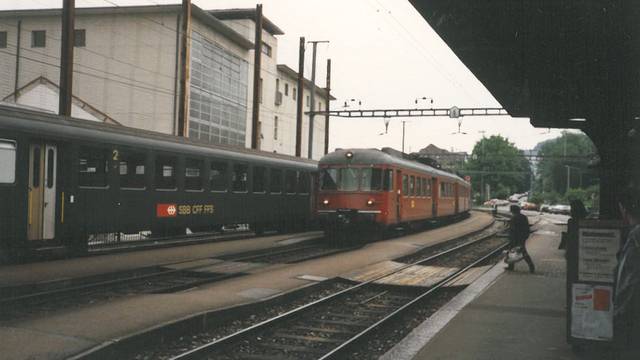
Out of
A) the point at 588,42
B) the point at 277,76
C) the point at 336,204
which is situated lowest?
the point at 336,204

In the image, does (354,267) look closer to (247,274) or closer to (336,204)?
(247,274)

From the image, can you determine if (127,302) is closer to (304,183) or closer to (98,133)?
(98,133)

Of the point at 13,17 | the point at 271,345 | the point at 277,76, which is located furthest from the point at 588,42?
the point at 277,76

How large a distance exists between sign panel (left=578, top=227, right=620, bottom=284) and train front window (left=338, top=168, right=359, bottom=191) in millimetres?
13202

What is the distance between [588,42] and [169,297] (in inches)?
256

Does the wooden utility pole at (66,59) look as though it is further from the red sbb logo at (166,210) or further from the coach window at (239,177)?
the coach window at (239,177)

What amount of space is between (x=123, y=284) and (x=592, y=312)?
24.8 ft

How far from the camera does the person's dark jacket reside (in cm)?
1344

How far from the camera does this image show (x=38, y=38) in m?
31.5

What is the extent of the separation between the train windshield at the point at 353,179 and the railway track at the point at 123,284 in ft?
14.8

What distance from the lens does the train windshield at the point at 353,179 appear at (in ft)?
63.4

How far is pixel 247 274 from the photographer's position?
40.2 ft

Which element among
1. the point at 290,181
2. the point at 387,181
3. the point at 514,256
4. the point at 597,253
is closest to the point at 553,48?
the point at 597,253

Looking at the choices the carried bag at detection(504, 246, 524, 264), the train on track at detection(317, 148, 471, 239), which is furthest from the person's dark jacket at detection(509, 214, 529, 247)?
the train on track at detection(317, 148, 471, 239)
